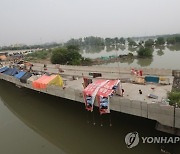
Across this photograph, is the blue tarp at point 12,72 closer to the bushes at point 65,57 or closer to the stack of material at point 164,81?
the stack of material at point 164,81

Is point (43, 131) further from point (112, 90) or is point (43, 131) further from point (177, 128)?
point (177, 128)

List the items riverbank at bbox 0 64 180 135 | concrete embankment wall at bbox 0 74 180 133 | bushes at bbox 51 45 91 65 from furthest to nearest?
1. bushes at bbox 51 45 91 65
2. riverbank at bbox 0 64 180 135
3. concrete embankment wall at bbox 0 74 180 133

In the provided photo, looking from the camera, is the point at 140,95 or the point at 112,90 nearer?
the point at 112,90

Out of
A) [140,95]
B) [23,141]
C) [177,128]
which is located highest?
[140,95]

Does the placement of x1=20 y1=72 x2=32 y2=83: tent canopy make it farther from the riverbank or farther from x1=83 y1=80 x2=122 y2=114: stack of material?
x1=83 y1=80 x2=122 y2=114: stack of material

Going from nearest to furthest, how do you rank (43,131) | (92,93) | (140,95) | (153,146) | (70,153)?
1. (153,146)
2. (70,153)
3. (92,93)
4. (140,95)
5. (43,131)

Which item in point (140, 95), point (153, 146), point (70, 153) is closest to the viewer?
point (153, 146)

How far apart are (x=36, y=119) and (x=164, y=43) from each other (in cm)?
10025

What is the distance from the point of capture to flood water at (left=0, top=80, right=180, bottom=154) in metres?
15.6

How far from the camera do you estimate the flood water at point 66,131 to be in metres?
15.6

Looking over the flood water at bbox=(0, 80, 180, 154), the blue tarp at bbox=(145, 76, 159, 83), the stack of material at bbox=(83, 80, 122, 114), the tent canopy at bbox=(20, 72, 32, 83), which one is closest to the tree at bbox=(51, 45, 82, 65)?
the tent canopy at bbox=(20, 72, 32, 83)

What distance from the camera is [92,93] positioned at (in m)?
16.6

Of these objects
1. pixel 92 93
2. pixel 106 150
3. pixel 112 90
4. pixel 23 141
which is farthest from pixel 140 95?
pixel 23 141

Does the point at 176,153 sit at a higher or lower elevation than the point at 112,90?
lower
